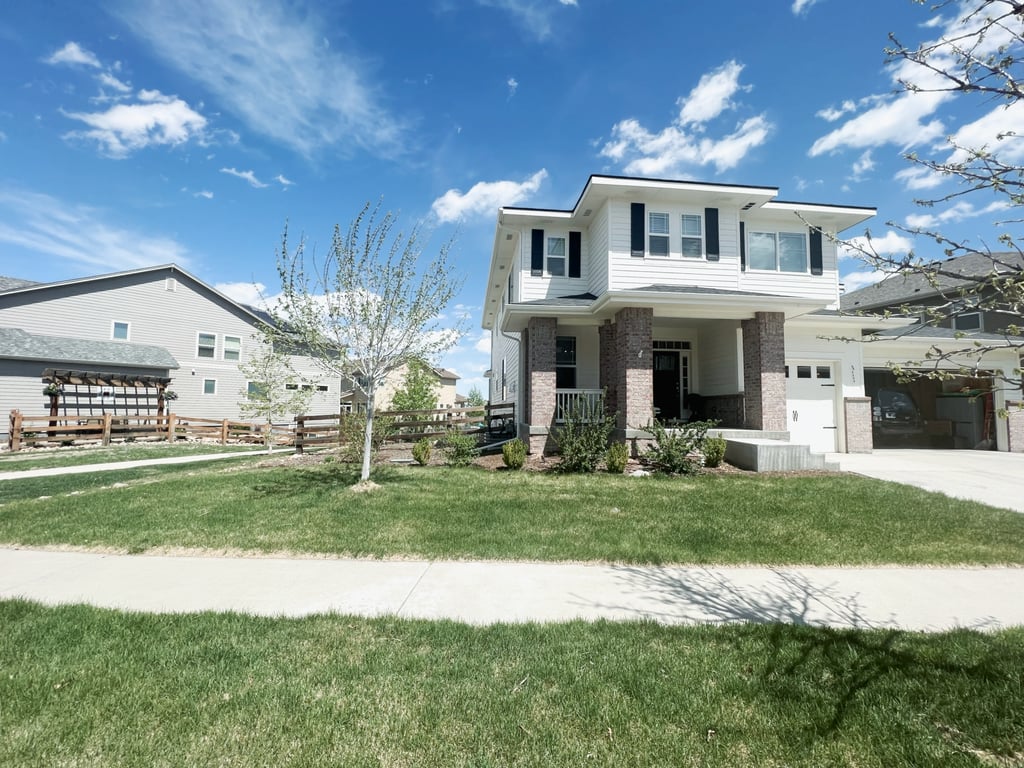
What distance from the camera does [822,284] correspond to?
14125 mm

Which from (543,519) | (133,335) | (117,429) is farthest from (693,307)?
(133,335)

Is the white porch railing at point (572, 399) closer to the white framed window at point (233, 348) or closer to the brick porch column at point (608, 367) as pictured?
the brick porch column at point (608, 367)

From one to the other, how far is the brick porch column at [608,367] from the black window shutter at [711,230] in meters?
3.43

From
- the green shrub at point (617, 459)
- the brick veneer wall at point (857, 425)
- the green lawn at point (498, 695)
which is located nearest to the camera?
the green lawn at point (498, 695)

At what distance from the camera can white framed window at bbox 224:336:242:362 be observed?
1034 inches

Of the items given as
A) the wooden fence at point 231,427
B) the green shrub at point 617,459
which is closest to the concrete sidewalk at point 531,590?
the green shrub at point 617,459

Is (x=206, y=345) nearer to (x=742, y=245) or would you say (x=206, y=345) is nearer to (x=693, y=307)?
(x=693, y=307)

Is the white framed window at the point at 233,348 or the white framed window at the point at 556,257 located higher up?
the white framed window at the point at 556,257

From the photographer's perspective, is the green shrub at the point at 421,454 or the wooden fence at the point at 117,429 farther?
the wooden fence at the point at 117,429

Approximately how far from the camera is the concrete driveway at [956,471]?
824 centimetres

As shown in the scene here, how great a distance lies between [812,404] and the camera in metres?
13.5

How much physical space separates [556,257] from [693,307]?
448cm

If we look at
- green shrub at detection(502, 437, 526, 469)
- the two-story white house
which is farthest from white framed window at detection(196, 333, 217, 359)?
green shrub at detection(502, 437, 526, 469)

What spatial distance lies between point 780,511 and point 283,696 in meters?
6.78
